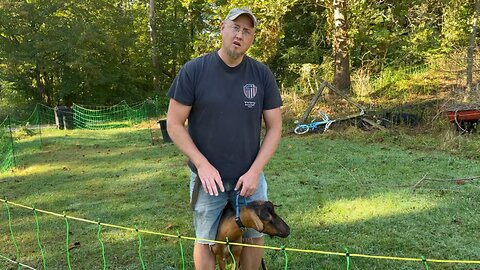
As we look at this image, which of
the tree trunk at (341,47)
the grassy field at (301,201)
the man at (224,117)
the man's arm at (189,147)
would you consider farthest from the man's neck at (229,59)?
the tree trunk at (341,47)

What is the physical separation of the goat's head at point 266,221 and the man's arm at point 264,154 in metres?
0.10

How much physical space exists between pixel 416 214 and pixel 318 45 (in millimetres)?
12491

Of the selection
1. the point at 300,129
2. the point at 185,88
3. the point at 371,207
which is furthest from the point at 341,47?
the point at 185,88

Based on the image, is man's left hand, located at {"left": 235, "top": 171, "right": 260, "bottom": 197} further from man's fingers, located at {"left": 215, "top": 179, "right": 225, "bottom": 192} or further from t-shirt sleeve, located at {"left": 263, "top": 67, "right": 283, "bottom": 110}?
t-shirt sleeve, located at {"left": 263, "top": 67, "right": 283, "bottom": 110}

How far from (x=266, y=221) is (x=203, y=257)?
501 mm

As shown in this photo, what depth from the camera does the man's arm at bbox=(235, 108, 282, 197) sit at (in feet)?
6.83

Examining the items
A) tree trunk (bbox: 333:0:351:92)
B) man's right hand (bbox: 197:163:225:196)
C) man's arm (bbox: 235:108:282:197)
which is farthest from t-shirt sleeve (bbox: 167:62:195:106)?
tree trunk (bbox: 333:0:351:92)

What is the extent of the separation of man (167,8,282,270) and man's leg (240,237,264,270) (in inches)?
10.2

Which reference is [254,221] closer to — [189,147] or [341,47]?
[189,147]

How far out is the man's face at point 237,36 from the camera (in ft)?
6.59

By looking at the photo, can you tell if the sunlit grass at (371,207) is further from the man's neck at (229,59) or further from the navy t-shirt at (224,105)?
the man's neck at (229,59)

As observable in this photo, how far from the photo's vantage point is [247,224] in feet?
6.85

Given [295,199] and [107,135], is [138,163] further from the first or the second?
[107,135]

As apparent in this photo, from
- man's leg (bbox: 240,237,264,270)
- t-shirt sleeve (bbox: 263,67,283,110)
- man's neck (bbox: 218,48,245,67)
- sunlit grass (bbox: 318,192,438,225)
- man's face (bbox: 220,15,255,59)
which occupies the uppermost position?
man's face (bbox: 220,15,255,59)
